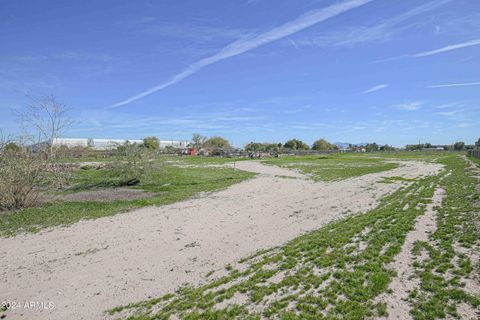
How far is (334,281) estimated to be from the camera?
564 centimetres

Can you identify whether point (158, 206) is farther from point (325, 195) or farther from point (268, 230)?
point (325, 195)

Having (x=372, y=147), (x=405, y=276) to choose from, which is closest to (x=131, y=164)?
(x=405, y=276)

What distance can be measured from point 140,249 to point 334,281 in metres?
5.99

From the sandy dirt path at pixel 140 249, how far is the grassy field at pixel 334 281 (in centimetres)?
85

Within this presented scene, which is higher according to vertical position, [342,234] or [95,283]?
[342,234]

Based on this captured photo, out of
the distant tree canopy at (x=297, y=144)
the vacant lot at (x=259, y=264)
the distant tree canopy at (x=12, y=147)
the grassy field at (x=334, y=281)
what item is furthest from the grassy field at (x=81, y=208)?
the distant tree canopy at (x=297, y=144)

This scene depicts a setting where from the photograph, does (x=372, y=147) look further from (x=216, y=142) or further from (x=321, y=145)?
(x=216, y=142)

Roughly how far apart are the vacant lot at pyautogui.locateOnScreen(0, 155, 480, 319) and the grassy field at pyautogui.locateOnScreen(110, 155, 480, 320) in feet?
0.08

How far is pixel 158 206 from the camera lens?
14547 mm

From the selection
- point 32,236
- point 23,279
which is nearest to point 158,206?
point 32,236

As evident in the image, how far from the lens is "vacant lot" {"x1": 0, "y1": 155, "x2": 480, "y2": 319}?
16.4 ft

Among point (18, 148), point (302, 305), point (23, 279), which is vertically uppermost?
point (18, 148)

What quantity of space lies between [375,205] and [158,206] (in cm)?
1103

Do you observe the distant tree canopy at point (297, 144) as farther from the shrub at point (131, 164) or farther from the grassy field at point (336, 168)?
the shrub at point (131, 164)
